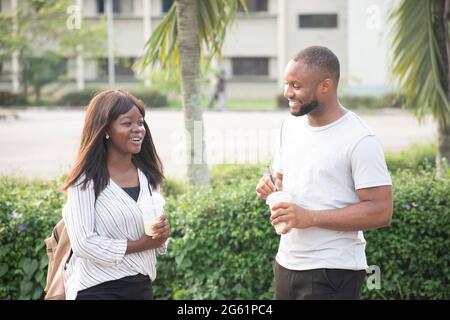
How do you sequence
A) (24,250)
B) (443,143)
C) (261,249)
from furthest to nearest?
(443,143), (24,250), (261,249)

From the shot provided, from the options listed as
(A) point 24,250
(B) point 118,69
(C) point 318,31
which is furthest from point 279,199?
(B) point 118,69

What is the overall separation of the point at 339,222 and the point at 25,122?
22.6 meters

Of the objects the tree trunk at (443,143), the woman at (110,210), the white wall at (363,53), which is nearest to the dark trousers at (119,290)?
the woman at (110,210)

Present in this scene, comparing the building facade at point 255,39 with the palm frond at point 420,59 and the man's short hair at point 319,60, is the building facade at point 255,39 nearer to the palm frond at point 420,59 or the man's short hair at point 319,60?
the palm frond at point 420,59

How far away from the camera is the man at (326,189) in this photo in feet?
9.57

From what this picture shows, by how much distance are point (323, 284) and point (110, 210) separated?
100cm

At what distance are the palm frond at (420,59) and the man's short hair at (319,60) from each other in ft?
12.7

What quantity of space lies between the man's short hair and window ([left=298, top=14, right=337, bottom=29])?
3773 centimetres

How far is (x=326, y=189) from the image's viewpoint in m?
2.99

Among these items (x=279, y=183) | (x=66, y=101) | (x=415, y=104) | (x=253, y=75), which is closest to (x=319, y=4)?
(x=253, y=75)

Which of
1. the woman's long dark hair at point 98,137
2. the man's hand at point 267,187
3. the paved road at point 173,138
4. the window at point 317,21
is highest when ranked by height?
the window at point 317,21

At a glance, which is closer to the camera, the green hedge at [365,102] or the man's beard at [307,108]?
the man's beard at [307,108]

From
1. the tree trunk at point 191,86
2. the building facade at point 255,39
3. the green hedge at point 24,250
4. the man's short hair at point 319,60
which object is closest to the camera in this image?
the man's short hair at point 319,60

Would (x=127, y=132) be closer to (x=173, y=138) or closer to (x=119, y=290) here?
(x=119, y=290)
